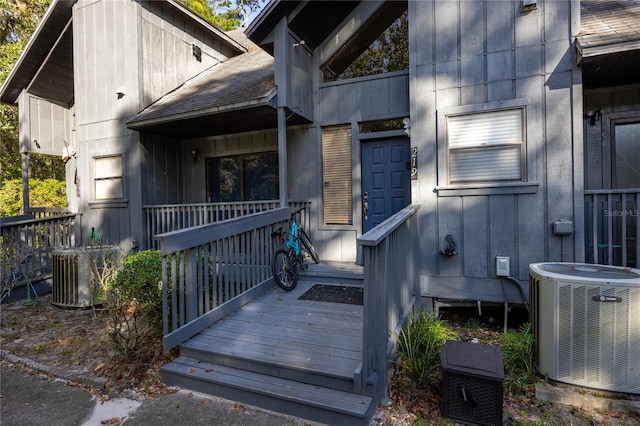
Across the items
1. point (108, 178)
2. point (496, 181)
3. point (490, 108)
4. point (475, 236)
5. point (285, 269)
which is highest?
point (490, 108)

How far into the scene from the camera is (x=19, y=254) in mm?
5465

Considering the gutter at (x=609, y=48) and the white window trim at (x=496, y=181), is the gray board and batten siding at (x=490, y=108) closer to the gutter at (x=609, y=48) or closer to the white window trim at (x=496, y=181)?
the white window trim at (x=496, y=181)

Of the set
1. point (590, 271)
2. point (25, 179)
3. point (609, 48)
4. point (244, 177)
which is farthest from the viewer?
point (25, 179)

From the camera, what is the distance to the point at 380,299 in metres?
2.67

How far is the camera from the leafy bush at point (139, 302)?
3457mm

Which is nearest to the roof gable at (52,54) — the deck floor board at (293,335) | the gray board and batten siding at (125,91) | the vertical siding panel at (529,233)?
the gray board and batten siding at (125,91)

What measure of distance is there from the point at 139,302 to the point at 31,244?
14.1ft

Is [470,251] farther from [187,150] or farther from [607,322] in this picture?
[187,150]

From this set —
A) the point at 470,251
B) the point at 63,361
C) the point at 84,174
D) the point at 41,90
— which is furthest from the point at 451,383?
the point at 41,90

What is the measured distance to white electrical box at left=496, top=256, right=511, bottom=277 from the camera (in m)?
4.17

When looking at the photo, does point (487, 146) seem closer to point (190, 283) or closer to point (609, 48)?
point (609, 48)

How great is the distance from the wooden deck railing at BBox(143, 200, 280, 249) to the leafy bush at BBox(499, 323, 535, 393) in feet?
12.7

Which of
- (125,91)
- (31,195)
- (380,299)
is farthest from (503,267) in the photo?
(31,195)

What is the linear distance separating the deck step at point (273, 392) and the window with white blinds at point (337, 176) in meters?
3.62
